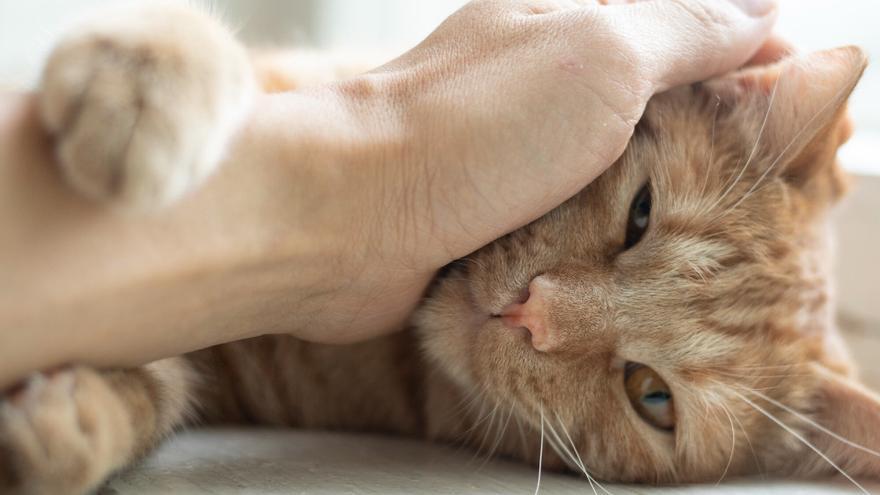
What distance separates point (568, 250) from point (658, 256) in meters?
0.15

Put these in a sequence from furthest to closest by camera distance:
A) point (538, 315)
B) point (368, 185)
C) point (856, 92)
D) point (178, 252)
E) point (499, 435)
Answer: point (856, 92) < point (499, 435) < point (538, 315) < point (368, 185) < point (178, 252)

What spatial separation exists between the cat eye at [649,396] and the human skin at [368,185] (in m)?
0.36

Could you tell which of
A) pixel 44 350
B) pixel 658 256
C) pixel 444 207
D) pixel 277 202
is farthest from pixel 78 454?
pixel 658 256

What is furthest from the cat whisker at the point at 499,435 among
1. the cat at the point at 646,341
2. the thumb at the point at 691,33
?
the thumb at the point at 691,33

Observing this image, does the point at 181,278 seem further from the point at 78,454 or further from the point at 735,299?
the point at 735,299

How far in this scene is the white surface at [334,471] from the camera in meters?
1.17

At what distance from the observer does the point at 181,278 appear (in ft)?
3.43

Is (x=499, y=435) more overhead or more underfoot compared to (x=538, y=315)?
more underfoot

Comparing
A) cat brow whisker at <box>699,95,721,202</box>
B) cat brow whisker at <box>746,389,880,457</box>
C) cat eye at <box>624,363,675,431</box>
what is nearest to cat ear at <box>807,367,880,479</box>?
cat brow whisker at <box>746,389,880,457</box>

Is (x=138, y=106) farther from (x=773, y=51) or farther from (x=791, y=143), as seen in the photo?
(x=773, y=51)

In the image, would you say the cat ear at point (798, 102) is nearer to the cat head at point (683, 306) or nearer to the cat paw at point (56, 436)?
the cat head at point (683, 306)

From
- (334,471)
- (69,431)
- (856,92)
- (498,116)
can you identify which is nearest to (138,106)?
(69,431)

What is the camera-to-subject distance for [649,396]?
1522 millimetres

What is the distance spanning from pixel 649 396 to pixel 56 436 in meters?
0.96
